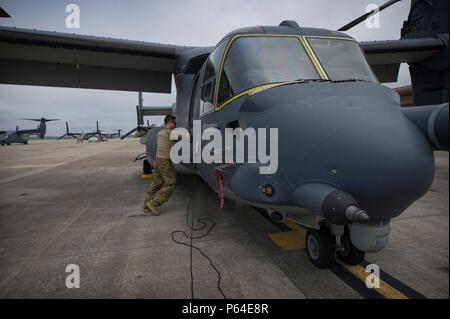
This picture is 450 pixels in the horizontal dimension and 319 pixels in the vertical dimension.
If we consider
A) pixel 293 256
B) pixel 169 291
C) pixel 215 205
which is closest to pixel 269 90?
pixel 293 256

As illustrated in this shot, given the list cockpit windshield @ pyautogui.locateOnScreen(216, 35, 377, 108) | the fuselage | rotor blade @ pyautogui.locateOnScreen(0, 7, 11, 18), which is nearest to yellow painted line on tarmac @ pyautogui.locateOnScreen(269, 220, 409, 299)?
the fuselage

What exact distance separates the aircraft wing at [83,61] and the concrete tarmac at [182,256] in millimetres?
3629

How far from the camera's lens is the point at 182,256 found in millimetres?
3064

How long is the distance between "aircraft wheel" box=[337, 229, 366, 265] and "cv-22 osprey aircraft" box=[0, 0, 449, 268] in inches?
0.6

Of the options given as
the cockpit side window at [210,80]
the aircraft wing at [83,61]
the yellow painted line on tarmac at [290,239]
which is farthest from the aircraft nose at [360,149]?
the aircraft wing at [83,61]

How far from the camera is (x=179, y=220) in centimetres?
440

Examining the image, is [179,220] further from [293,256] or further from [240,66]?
[240,66]

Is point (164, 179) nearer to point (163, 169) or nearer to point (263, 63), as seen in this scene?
point (163, 169)

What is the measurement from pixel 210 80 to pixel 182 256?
2549 mm

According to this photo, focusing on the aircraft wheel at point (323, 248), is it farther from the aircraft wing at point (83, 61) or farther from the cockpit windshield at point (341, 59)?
the aircraft wing at point (83, 61)

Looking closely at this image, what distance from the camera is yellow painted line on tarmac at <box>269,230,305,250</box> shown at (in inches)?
127

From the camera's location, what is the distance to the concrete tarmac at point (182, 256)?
239cm

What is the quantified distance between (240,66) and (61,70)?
6872 millimetres

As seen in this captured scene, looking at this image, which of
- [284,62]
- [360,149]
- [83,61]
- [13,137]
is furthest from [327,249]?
[13,137]
